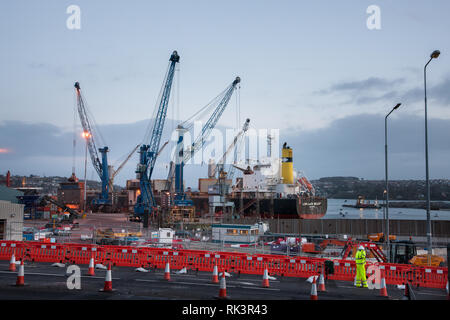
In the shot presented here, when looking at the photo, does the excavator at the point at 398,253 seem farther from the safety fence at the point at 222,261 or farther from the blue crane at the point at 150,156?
the blue crane at the point at 150,156

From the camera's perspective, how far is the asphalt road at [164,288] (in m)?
12.6

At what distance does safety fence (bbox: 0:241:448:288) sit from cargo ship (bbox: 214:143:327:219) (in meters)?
60.1

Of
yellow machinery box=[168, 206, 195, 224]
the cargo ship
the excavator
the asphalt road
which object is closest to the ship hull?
the cargo ship

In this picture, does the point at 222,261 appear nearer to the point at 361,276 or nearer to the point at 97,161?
the point at 361,276

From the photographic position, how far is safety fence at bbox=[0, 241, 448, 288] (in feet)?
56.6

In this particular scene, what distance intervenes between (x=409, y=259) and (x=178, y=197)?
208 feet

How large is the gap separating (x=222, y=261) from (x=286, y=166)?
257 ft

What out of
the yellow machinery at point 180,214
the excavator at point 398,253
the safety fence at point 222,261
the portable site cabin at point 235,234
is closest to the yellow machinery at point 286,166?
the yellow machinery at point 180,214

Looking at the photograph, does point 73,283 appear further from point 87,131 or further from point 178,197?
point 87,131

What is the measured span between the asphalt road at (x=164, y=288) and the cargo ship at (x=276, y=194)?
62577 mm

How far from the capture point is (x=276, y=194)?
90250 mm

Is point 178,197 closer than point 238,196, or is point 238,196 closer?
point 178,197
